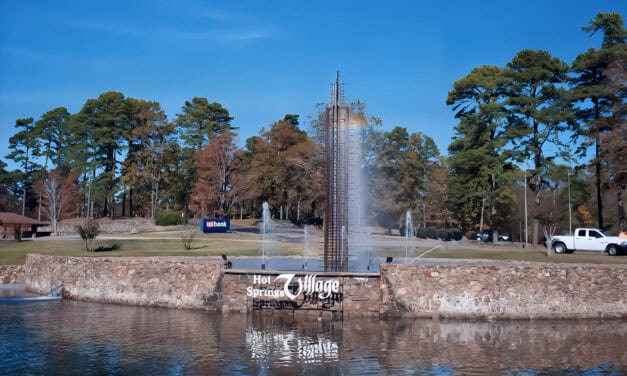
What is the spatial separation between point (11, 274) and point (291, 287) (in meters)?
19.8

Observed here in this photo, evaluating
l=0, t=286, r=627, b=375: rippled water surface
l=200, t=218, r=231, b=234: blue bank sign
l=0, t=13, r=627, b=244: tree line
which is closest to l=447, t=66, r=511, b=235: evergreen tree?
l=0, t=13, r=627, b=244: tree line

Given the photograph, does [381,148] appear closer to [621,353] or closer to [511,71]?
[511,71]

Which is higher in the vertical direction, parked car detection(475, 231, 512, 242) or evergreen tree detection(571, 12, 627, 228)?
evergreen tree detection(571, 12, 627, 228)

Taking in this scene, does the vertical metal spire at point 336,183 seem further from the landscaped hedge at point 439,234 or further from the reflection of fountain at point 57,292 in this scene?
the landscaped hedge at point 439,234

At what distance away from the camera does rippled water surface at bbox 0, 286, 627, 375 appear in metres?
13.0

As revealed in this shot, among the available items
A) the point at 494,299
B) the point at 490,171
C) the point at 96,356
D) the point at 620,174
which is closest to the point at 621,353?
the point at 494,299

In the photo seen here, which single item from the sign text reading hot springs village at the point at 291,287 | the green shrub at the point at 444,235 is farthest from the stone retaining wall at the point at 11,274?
the green shrub at the point at 444,235

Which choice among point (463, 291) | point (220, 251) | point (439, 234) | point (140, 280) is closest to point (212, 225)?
point (220, 251)

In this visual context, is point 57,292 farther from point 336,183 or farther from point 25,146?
point 25,146

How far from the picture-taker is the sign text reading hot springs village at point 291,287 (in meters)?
19.9

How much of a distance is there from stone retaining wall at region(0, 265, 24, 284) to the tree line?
33992 mm

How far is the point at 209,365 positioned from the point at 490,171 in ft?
144

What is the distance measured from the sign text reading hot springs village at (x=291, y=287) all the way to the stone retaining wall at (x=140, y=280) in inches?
63.5

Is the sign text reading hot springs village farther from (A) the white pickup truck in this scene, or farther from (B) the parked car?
(B) the parked car
